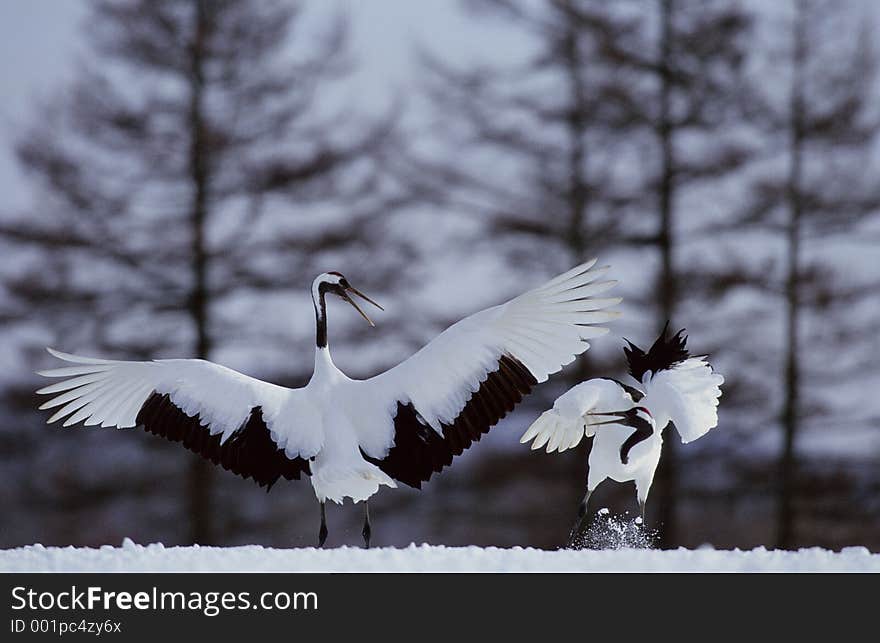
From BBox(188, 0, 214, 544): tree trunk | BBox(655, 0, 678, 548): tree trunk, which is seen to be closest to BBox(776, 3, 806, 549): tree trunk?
BBox(655, 0, 678, 548): tree trunk

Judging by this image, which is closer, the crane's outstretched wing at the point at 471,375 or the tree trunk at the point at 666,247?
the crane's outstretched wing at the point at 471,375

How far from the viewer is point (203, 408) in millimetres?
5402

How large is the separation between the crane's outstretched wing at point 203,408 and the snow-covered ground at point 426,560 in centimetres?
44

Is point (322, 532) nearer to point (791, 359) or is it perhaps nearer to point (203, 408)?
point (203, 408)

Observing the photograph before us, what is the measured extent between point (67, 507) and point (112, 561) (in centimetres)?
866

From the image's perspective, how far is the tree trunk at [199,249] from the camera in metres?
11.6

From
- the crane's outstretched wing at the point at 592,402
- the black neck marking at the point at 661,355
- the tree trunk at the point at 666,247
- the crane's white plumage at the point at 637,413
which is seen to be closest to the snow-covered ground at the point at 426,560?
the crane's white plumage at the point at 637,413

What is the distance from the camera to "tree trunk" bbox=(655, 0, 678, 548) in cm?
1151

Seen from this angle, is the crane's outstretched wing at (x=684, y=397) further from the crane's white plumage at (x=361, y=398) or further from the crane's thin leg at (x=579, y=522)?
the crane's white plumage at (x=361, y=398)

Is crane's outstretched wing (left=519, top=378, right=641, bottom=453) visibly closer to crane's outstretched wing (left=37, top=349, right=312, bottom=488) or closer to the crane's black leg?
the crane's black leg

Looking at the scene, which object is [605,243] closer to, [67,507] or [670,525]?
[670,525]

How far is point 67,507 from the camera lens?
42.1ft

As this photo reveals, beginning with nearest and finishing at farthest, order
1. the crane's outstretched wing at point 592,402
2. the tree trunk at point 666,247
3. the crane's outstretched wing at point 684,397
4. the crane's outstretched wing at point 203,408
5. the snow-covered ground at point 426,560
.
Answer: the snow-covered ground at point 426,560 < the crane's outstretched wing at point 203,408 < the crane's outstretched wing at point 592,402 < the crane's outstretched wing at point 684,397 < the tree trunk at point 666,247

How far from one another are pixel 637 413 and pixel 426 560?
1400 mm
